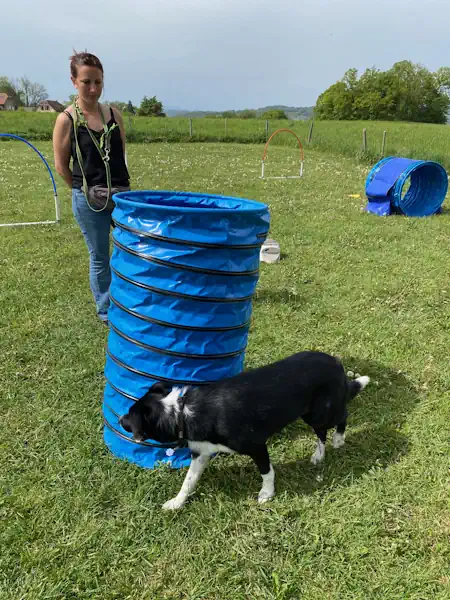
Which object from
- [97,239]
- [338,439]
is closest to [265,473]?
[338,439]

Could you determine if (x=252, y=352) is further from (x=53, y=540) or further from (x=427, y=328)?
(x=53, y=540)

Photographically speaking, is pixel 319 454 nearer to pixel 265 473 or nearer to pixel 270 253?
pixel 265 473

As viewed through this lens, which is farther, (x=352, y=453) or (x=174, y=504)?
(x=352, y=453)

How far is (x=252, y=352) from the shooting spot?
4.80 m

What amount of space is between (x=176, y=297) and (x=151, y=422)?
76 cm

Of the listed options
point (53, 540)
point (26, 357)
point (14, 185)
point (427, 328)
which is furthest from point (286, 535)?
point (14, 185)

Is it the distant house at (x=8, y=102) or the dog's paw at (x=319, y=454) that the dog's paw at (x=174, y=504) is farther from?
the distant house at (x=8, y=102)

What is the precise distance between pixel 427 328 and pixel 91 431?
3.97 meters

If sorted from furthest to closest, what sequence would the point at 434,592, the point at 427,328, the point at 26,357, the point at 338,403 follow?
the point at 427,328 → the point at 26,357 → the point at 338,403 → the point at 434,592

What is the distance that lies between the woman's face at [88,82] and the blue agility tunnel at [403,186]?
7.91 metres

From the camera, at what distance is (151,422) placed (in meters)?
2.65

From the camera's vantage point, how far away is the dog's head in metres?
2.64

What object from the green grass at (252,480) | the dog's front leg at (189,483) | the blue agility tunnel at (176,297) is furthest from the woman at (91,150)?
the dog's front leg at (189,483)

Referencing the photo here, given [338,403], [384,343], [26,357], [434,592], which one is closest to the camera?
[434,592]
